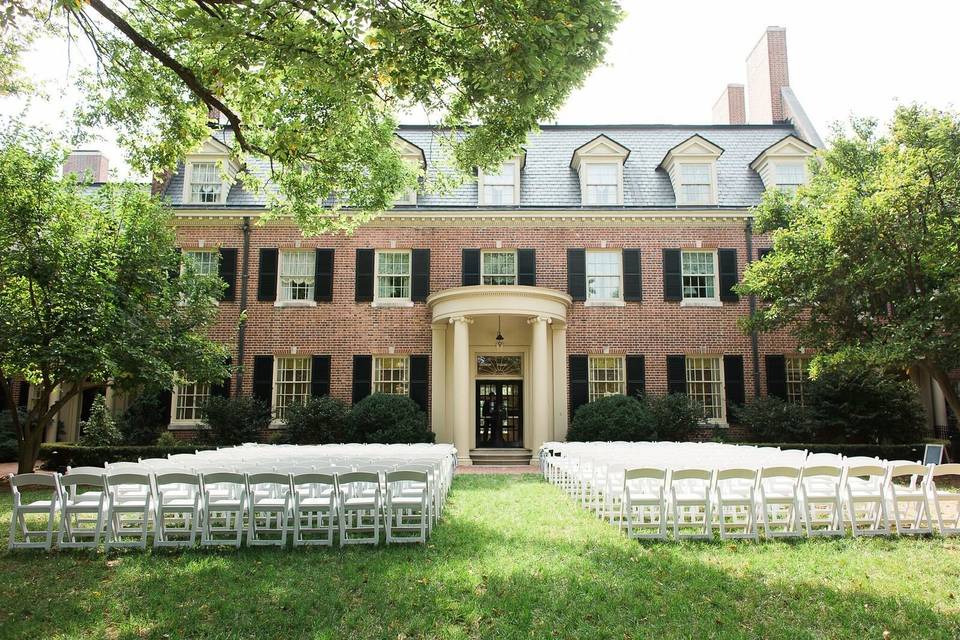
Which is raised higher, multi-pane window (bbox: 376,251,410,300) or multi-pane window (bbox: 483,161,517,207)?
multi-pane window (bbox: 483,161,517,207)

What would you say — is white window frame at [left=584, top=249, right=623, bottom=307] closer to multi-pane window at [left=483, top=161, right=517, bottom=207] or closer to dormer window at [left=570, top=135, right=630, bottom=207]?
dormer window at [left=570, top=135, right=630, bottom=207]

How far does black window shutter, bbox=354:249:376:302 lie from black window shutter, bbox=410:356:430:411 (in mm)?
2394

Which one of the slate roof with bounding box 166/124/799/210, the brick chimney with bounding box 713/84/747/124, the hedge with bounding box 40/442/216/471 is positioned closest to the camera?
the hedge with bounding box 40/442/216/471

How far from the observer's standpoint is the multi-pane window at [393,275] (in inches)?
782

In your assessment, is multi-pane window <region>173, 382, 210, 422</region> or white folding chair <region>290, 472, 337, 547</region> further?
multi-pane window <region>173, 382, 210, 422</region>

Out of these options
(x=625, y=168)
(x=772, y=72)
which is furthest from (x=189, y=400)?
(x=772, y=72)

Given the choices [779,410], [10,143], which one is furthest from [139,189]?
[779,410]

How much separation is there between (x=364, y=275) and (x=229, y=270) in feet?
13.6

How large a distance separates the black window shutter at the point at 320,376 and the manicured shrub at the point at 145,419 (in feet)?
13.9

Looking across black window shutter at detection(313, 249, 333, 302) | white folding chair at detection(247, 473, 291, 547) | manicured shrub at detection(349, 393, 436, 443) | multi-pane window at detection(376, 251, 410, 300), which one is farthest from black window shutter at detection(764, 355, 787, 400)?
white folding chair at detection(247, 473, 291, 547)

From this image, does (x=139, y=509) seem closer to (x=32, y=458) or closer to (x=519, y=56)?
(x=519, y=56)

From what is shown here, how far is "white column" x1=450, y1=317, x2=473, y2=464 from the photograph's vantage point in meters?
17.2

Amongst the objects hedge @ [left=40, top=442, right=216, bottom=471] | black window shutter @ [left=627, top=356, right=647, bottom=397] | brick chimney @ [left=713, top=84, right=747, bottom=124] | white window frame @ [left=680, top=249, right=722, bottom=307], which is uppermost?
brick chimney @ [left=713, top=84, right=747, bottom=124]

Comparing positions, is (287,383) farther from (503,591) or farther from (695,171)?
(503,591)
